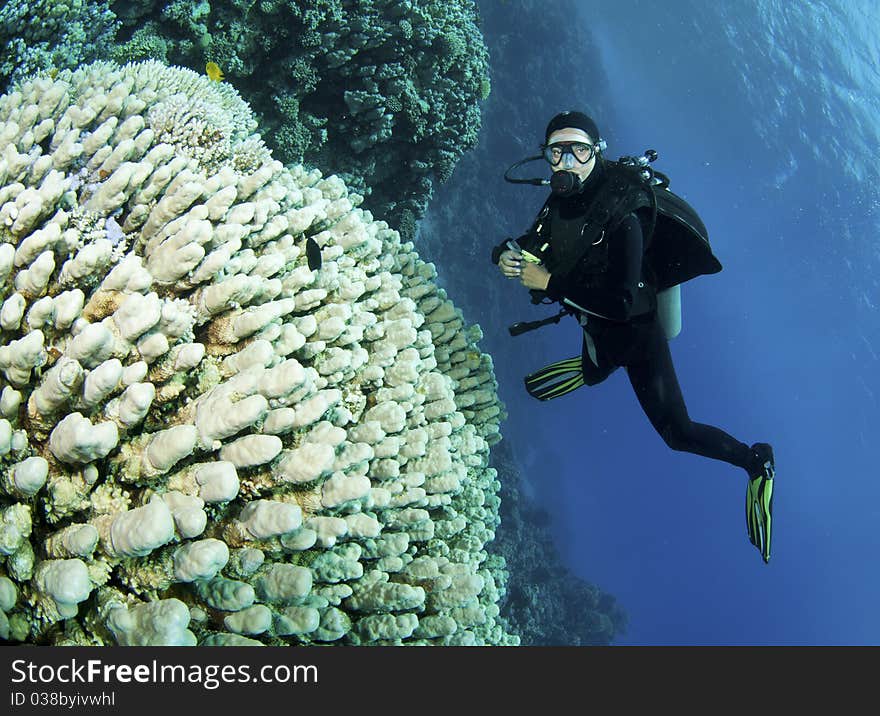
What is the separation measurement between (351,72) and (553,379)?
13.3 ft

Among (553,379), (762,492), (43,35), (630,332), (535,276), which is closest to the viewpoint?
(43,35)

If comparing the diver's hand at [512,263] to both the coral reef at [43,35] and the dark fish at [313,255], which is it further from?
the coral reef at [43,35]

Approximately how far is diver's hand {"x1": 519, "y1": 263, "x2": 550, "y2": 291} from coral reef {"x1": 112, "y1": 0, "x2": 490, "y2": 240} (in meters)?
3.21

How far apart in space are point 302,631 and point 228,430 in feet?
2.49

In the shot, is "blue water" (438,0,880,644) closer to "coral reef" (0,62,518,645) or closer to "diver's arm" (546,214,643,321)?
"diver's arm" (546,214,643,321)

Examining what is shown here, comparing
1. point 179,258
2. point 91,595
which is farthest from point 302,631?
point 179,258

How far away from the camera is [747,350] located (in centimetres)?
5734

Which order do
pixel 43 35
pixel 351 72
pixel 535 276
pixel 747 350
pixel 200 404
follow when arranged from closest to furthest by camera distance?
pixel 200 404 → pixel 43 35 → pixel 535 276 → pixel 351 72 → pixel 747 350

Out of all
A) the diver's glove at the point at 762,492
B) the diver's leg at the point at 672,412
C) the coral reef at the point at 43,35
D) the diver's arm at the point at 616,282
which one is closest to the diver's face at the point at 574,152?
the diver's arm at the point at 616,282

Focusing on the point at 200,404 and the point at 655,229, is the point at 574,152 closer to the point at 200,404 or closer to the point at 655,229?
the point at 655,229

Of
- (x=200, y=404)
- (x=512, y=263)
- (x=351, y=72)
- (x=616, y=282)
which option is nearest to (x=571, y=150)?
(x=512, y=263)

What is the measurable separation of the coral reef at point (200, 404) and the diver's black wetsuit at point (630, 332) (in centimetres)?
141

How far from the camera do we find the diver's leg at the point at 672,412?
4383 mm

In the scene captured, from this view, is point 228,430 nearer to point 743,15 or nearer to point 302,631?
point 302,631
